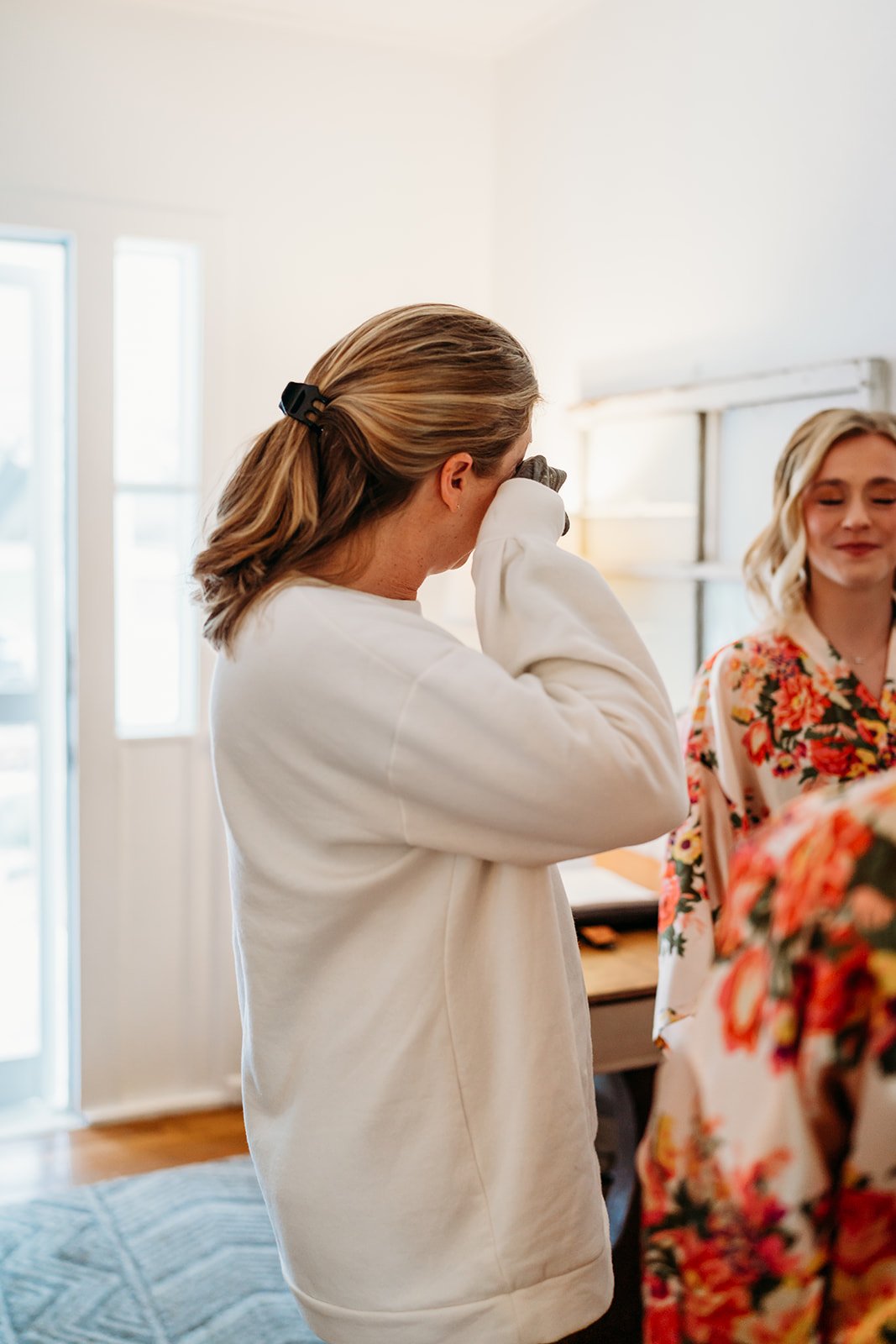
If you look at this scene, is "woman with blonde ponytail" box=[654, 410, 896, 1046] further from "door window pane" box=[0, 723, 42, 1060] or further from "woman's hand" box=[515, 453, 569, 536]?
"door window pane" box=[0, 723, 42, 1060]

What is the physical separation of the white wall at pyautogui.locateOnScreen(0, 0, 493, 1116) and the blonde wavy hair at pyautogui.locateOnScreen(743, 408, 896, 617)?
152cm

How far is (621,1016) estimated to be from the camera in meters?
2.13

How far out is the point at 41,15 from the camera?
291cm

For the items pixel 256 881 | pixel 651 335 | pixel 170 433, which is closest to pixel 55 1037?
pixel 170 433

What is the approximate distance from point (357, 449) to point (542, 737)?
29 cm

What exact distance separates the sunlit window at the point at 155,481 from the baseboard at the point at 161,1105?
0.96 meters

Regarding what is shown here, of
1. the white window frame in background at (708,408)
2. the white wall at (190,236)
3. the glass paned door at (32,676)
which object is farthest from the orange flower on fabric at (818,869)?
the glass paned door at (32,676)

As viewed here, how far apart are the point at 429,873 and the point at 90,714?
7.54 ft

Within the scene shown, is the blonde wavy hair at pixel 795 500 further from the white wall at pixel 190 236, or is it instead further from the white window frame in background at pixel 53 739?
the white window frame in background at pixel 53 739

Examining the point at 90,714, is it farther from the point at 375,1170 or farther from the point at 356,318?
the point at 375,1170

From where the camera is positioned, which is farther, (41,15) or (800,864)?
(41,15)

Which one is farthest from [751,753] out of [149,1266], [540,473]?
[149,1266]

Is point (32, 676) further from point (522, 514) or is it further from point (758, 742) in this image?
point (522, 514)

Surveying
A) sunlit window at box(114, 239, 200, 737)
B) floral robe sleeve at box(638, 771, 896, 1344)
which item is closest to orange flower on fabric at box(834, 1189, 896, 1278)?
floral robe sleeve at box(638, 771, 896, 1344)
